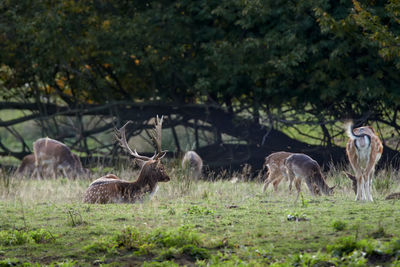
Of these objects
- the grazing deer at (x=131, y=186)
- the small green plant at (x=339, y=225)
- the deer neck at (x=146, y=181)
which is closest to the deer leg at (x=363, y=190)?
the small green plant at (x=339, y=225)

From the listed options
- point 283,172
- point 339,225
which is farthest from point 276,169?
point 339,225

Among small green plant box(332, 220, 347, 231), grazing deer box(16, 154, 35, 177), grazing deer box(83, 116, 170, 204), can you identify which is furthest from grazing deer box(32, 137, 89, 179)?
small green plant box(332, 220, 347, 231)

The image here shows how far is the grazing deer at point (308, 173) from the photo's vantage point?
11.4 metres

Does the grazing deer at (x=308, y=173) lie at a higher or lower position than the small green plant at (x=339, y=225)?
higher

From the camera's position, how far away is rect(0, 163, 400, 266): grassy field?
21.1ft

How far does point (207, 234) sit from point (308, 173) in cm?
439

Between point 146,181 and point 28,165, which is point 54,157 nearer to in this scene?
point 28,165

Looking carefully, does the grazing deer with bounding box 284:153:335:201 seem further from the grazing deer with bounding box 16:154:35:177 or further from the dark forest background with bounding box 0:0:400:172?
the grazing deer with bounding box 16:154:35:177

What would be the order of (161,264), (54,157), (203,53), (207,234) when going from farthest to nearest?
(54,157) < (203,53) < (207,234) < (161,264)

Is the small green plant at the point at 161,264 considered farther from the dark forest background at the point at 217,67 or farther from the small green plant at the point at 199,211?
the dark forest background at the point at 217,67

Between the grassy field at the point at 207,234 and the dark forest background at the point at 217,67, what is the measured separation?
267 inches

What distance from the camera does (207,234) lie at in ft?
24.1

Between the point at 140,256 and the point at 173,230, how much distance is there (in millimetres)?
536

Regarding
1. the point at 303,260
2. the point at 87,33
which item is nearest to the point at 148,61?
the point at 87,33
